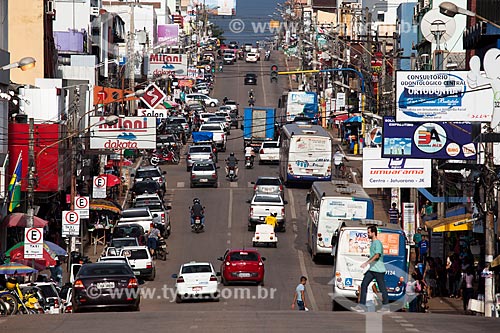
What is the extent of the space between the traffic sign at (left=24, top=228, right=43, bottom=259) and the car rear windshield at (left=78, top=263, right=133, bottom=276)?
6668 mm

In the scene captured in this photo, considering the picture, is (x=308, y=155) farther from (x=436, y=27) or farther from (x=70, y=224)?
(x=70, y=224)

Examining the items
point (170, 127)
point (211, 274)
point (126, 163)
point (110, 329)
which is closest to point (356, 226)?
point (211, 274)

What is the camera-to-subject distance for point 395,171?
45.6 metres

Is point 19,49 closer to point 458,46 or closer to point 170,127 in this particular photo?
point 170,127

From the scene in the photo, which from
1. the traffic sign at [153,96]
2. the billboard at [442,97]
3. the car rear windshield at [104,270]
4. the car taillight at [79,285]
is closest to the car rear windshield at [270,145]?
A: the traffic sign at [153,96]

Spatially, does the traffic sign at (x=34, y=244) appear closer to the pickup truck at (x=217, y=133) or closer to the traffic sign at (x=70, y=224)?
the traffic sign at (x=70, y=224)

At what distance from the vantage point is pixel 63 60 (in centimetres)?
8556

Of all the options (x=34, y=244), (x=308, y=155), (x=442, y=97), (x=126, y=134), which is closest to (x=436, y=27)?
(x=442, y=97)

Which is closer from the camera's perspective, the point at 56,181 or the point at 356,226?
the point at 356,226

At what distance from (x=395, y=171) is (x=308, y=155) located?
18.8 metres

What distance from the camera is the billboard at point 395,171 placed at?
147ft

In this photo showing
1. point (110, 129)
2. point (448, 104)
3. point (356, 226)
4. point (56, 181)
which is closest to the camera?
point (356, 226)

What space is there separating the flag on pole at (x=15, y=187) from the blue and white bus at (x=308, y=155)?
20.4m

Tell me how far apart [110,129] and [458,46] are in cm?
2632
